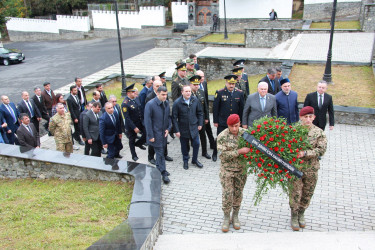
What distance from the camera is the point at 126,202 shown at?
217 inches

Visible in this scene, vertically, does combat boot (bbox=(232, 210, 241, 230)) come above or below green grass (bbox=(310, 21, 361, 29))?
below

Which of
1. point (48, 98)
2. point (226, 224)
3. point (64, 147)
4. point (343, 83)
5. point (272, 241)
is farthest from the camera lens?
point (343, 83)

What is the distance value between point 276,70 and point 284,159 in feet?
15.1

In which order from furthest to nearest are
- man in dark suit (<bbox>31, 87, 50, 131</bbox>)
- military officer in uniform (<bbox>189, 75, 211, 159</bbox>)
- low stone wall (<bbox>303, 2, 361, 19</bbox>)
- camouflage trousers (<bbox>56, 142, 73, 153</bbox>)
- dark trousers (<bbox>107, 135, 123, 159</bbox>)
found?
1. low stone wall (<bbox>303, 2, 361, 19</bbox>)
2. man in dark suit (<bbox>31, 87, 50, 131</bbox>)
3. camouflage trousers (<bbox>56, 142, 73, 153</bbox>)
4. dark trousers (<bbox>107, 135, 123, 159</bbox>)
5. military officer in uniform (<bbox>189, 75, 211, 159</bbox>)

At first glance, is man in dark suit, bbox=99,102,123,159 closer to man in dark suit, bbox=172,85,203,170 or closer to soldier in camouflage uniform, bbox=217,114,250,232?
man in dark suit, bbox=172,85,203,170

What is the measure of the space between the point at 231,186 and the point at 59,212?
275cm

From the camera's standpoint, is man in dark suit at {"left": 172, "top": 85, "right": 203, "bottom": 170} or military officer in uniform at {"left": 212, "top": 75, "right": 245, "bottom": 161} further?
military officer in uniform at {"left": 212, "top": 75, "right": 245, "bottom": 161}

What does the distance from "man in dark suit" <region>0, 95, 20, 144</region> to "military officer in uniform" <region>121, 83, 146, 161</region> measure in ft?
11.5

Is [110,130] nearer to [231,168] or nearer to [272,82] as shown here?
[231,168]

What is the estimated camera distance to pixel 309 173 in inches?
190

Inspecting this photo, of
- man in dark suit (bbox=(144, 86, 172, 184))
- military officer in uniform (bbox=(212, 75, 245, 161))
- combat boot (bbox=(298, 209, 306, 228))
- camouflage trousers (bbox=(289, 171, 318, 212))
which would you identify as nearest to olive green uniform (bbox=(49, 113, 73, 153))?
man in dark suit (bbox=(144, 86, 172, 184))

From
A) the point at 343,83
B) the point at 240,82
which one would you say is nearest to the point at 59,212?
the point at 240,82

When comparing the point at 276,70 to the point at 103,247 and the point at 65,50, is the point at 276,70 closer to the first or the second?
the point at 103,247

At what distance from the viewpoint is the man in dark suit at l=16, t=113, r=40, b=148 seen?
7.52 meters
